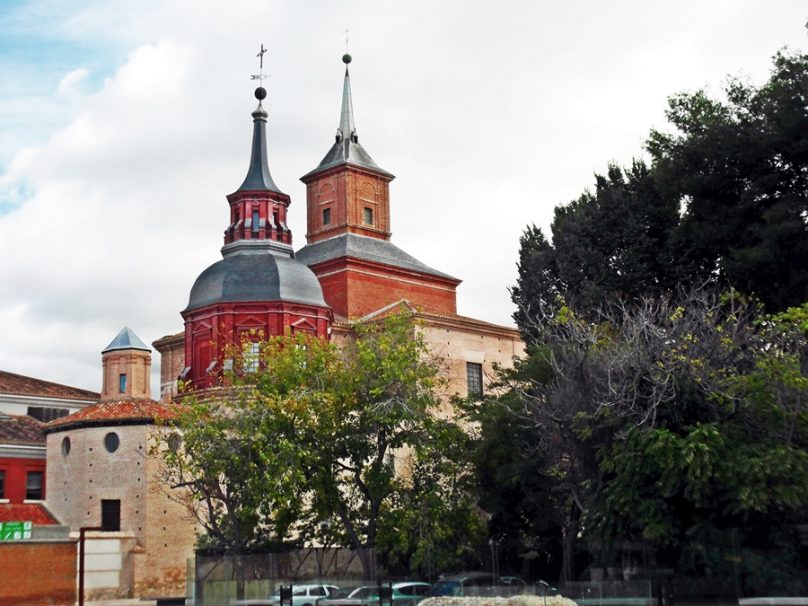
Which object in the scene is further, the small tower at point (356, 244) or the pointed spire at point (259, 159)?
the small tower at point (356, 244)

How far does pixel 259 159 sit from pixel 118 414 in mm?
13629

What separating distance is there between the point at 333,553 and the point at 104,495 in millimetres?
12641

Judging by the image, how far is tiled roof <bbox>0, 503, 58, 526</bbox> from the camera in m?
40.0

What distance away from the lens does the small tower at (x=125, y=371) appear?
146 ft

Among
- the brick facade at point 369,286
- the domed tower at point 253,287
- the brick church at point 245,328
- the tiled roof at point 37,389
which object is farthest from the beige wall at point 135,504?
the brick facade at point 369,286

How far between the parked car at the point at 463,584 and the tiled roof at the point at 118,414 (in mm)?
14341

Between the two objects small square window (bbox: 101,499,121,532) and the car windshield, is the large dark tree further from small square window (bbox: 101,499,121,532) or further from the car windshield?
small square window (bbox: 101,499,121,532)

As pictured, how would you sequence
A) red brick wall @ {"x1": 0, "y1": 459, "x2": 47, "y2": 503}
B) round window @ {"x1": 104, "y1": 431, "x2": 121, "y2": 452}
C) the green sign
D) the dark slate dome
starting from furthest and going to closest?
the dark slate dome → red brick wall @ {"x1": 0, "y1": 459, "x2": 47, "y2": 503} → round window @ {"x1": 104, "y1": 431, "x2": 121, "y2": 452} → the green sign

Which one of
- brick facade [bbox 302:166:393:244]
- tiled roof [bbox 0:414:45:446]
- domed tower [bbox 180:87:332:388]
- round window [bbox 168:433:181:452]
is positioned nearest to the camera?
round window [bbox 168:433:181:452]

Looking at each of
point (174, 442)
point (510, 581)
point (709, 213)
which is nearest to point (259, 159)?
point (174, 442)

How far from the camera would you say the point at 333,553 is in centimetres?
3172

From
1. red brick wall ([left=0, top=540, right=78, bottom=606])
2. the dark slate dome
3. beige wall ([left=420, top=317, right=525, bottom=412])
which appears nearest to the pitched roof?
beige wall ([left=420, top=317, right=525, bottom=412])

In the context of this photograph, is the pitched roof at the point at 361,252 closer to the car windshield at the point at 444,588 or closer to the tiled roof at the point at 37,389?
the tiled roof at the point at 37,389

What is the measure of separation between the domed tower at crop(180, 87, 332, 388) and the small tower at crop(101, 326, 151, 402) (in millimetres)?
2018
